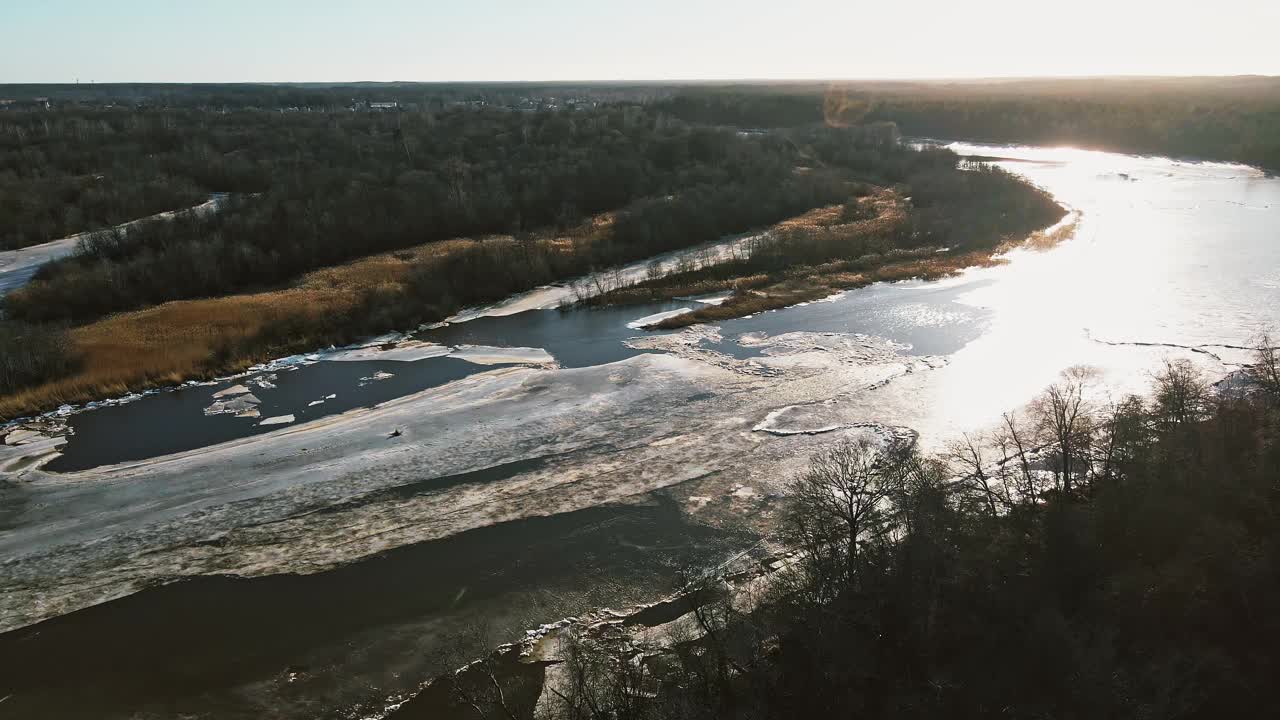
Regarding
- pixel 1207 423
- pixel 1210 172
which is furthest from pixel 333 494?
pixel 1210 172

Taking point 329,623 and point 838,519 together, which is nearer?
point 329,623

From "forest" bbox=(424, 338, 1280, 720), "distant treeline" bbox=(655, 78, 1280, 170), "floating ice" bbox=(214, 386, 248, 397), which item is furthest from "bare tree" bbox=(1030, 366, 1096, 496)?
"distant treeline" bbox=(655, 78, 1280, 170)

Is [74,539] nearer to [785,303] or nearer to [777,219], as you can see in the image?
[785,303]

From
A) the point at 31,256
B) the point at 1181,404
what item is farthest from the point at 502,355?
the point at 31,256

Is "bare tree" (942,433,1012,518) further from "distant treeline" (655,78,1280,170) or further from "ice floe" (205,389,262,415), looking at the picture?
"distant treeline" (655,78,1280,170)

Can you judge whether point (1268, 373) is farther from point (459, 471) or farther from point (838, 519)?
point (459, 471)

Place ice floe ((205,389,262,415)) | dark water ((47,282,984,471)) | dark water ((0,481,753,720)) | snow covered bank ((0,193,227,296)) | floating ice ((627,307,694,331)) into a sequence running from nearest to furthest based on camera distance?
dark water ((0,481,753,720))
dark water ((47,282,984,471))
ice floe ((205,389,262,415))
floating ice ((627,307,694,331))
snow covered bank ((0,193,227,296))
